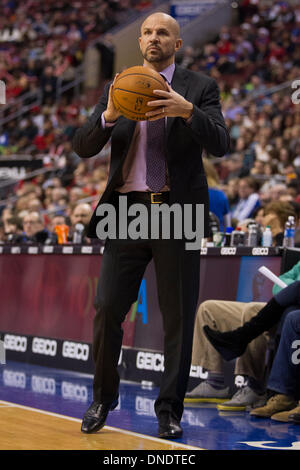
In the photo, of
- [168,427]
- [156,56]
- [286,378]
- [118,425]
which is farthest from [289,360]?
[156,56]

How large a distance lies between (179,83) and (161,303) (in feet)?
4.15

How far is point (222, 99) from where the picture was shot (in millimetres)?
18797

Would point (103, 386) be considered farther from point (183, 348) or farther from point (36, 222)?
point (36, 222)

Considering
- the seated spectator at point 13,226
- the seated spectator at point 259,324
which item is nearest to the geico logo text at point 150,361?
the seated spectator at point 259,324

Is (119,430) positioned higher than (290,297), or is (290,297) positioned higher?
(290,297)

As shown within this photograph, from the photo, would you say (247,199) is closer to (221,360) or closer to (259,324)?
(221,360)

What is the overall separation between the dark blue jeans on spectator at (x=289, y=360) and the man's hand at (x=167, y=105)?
2.04m

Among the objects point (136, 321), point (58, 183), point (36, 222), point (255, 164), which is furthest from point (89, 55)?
point (136, 321)

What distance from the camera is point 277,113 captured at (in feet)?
53.1

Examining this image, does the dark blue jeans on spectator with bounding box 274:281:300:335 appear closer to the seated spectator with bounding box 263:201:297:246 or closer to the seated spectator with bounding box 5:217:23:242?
the seated spectator with bounding box 263:201:297:246

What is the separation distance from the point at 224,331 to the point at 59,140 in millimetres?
15382

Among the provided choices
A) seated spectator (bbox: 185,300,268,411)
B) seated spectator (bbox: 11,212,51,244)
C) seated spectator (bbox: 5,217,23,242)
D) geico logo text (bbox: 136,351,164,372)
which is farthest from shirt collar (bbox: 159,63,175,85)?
seated spectator (bbox: 5,217,23,242)

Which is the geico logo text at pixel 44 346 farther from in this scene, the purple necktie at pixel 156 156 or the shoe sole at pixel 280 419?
the purple necktie at pixel 156 156

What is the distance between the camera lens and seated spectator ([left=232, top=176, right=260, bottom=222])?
35.5 feet
